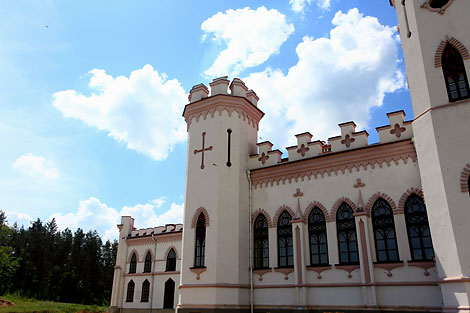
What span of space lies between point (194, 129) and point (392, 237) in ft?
33.9

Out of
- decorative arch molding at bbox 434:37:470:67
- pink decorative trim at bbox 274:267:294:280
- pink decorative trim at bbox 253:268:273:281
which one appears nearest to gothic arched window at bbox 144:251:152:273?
pink decorative trim at bbox 253:268:273:281

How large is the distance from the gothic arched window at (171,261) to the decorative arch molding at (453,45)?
21567 mm

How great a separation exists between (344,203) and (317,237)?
181cm

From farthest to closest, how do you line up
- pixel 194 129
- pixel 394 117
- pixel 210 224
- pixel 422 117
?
pixel 194 129
pixel 210 224
pixel 394 117
pixel 422 117

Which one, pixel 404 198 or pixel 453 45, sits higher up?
pixel 453 45

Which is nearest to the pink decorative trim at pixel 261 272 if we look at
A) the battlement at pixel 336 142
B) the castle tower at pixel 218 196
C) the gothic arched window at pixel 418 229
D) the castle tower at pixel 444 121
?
the castle tower at pixel 218 196

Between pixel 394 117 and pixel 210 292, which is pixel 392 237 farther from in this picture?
pixel 210 292

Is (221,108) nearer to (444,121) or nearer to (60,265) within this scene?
(444,121)

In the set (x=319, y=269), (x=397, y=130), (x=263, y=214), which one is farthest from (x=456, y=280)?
(x=263, y=214)

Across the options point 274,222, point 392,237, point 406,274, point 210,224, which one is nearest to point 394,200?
point 392,237

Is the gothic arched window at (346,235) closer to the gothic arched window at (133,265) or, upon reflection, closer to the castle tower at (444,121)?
the castle tower at (444,121)

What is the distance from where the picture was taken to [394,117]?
46.2ft

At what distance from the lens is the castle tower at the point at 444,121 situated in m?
9.90

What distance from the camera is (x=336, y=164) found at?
14.9 meters
